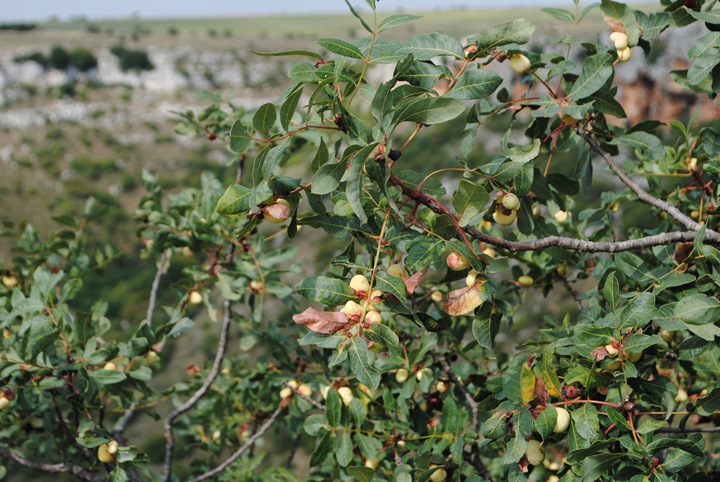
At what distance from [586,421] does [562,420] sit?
0.05m

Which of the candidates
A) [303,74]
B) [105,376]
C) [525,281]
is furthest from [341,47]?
[525,281]

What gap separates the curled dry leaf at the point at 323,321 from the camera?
1.16 metres

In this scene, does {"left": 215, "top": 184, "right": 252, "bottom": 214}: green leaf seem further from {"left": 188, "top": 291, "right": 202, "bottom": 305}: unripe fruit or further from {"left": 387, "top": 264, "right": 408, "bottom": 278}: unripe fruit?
{"left": 188, "top": 291, "right": 202, "bottom": 305}: unripe fruit

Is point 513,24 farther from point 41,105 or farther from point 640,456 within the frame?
point 41,105

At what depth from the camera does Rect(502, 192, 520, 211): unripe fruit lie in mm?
1419

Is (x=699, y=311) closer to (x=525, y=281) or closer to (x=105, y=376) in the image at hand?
(x=525, y=281)

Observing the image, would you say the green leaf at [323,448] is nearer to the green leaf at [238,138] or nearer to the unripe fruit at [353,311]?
the unripe fruit at [353,311]

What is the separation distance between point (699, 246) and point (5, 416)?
271 centimetres

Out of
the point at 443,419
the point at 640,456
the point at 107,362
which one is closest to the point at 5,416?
the point at 107,362

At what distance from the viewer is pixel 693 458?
126cm

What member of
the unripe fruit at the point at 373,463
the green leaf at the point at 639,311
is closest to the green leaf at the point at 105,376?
the unripe fruit at the point at 373,463

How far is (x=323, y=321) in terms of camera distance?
117 centimetres

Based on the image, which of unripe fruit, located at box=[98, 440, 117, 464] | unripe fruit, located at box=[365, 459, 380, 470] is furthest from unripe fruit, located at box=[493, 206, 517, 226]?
unripe fruit, located at box=[98, 440, 117, 464]

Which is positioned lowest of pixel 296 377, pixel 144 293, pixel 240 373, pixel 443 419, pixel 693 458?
pixel 144 293
